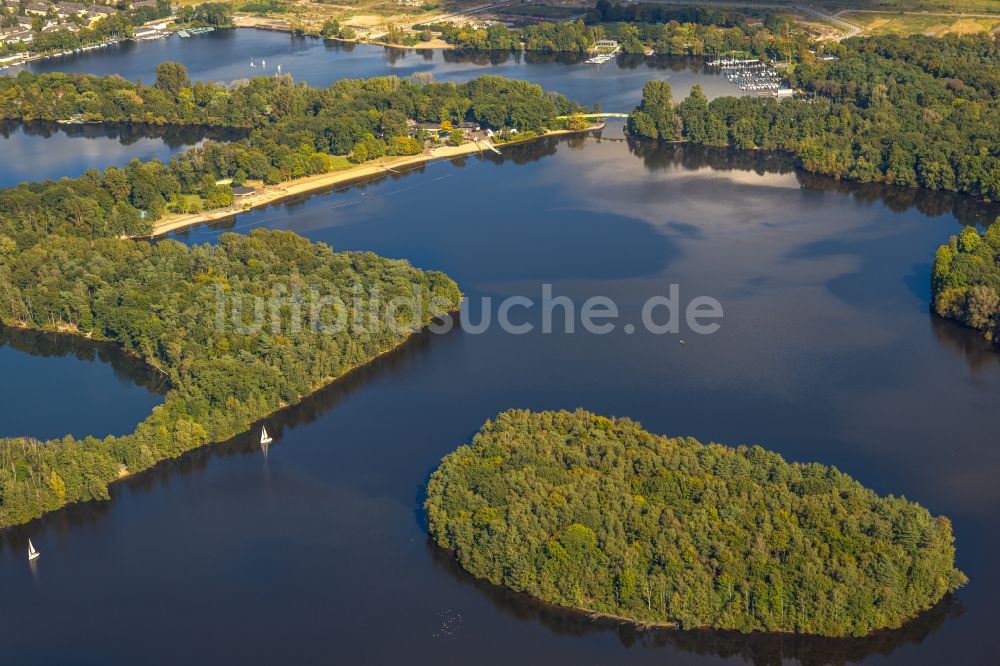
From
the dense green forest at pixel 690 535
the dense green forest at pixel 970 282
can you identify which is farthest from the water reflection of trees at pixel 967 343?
the dense green forest at pixel 690 535

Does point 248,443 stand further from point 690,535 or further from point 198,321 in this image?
point 690,535

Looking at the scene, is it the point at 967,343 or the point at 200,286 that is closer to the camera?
the point at 967,343

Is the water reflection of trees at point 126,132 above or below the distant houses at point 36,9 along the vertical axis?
below

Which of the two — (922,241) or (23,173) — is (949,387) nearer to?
(922,241)

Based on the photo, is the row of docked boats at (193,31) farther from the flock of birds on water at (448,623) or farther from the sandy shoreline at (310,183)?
the flock of birds on water at (448,623)

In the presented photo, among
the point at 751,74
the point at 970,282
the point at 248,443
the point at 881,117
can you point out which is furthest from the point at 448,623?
the point at 751,74

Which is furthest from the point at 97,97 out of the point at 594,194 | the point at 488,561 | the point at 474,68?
the point at 488,561

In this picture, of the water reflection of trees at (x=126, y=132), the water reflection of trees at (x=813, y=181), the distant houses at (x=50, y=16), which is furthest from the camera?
the distant houses at (x=50, y=16)
